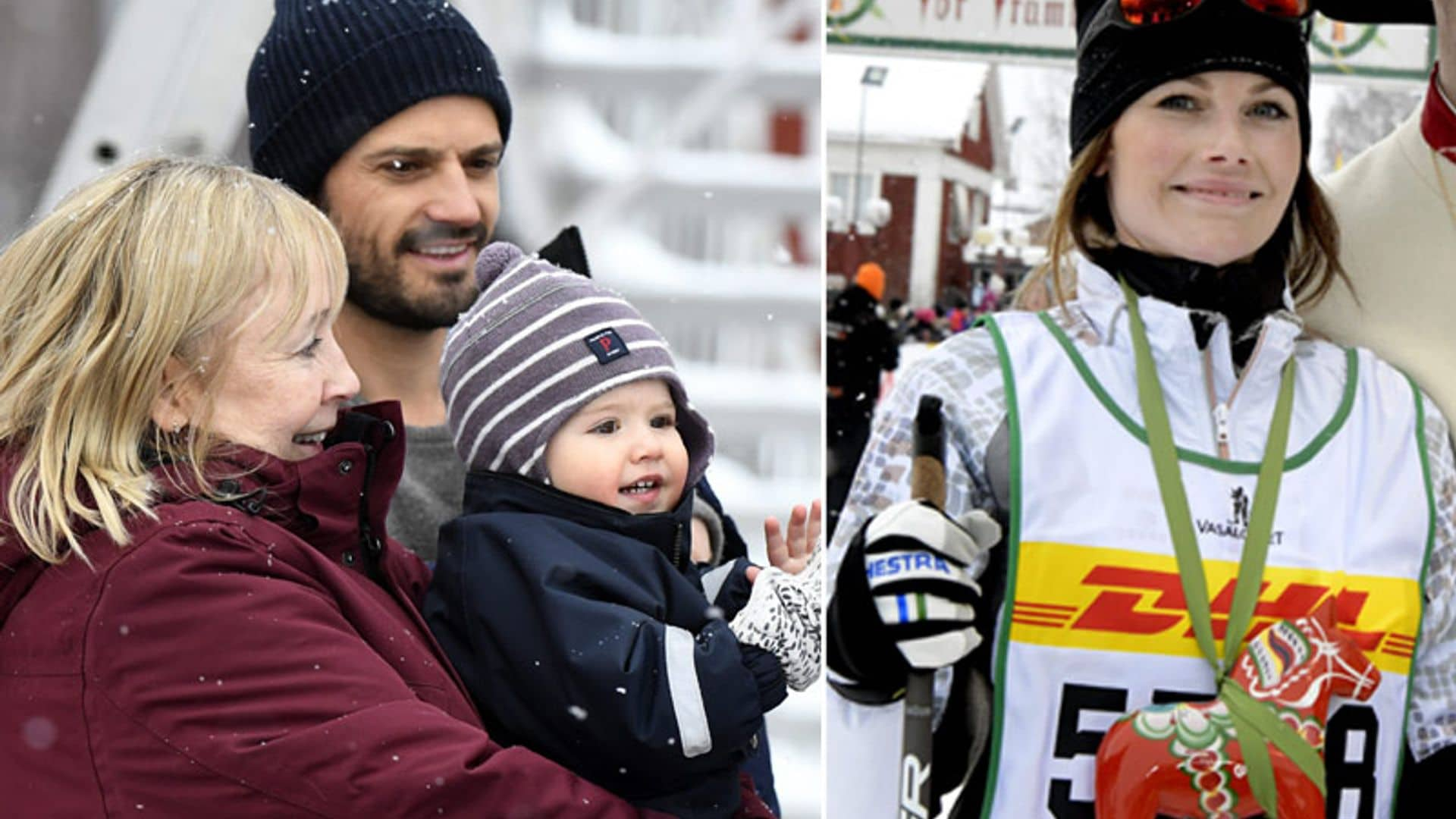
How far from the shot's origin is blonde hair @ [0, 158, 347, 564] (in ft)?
3.85

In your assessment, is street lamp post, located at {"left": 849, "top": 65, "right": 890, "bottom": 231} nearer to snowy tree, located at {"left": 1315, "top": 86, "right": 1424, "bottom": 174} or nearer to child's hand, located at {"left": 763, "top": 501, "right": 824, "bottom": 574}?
snowy tree, located at {"left": 1315, "top": 86, "right": 1424, "bottom": 174}

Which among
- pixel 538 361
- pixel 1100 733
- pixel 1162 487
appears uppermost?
pixel 538 361

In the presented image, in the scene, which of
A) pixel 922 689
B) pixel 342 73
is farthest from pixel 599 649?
pixel 922 689

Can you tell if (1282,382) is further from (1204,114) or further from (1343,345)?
Result: (1204,114)

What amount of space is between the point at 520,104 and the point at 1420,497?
112 cm

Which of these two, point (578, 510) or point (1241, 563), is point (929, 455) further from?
point (578, 510)

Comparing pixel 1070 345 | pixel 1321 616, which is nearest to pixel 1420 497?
pixel 1321 616

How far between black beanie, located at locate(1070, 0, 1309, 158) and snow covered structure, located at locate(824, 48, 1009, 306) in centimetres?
81

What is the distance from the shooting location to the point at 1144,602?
1.80 meters

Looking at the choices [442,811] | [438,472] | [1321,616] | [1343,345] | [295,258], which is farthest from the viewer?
[1343,345]

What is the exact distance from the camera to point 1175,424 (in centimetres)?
185

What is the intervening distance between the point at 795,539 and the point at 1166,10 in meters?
0.86

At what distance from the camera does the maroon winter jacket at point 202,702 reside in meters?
1.11

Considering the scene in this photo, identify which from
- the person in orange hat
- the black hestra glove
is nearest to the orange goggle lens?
the black hestra glove
